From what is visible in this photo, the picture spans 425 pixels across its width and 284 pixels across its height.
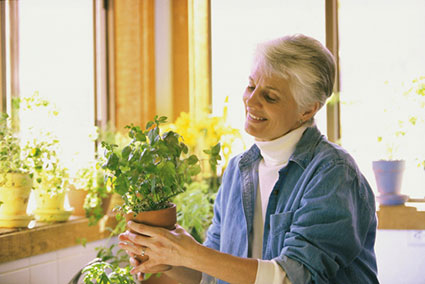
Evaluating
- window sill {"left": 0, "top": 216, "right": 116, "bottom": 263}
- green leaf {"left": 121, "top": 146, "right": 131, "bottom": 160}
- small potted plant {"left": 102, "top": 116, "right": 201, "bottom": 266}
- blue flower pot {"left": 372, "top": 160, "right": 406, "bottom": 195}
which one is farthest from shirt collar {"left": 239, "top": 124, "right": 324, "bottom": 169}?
window sill {"left": 0, "top": 216, "right": 116, "bottom": 263}

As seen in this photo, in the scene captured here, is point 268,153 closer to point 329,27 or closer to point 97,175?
point 97,175

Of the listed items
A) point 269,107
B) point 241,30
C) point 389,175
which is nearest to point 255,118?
→ point 269,107

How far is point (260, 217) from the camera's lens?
4.66 ft

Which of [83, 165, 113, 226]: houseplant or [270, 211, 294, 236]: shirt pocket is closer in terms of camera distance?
[270, 211, 294, 236]: shirt pocket

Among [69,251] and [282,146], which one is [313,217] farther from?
[69,251]

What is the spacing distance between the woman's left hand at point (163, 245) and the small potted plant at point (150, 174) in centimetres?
3

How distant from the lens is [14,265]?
1.70 metres

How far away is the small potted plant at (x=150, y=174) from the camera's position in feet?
3.63

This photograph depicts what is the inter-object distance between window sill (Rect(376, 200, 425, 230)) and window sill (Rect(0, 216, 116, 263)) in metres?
1.30

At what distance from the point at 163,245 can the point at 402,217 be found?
53.0 inches

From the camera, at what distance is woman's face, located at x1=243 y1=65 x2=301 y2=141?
1.36 meters

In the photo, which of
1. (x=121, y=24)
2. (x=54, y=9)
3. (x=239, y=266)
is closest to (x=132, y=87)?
(x=121, y=24)

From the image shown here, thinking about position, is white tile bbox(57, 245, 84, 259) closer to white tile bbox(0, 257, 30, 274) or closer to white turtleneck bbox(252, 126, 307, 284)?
white tile bbox(0, 257, 30, 274)

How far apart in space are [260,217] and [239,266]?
30 centimetres
